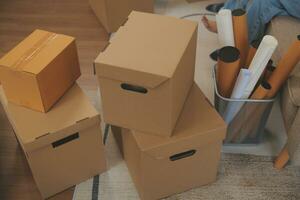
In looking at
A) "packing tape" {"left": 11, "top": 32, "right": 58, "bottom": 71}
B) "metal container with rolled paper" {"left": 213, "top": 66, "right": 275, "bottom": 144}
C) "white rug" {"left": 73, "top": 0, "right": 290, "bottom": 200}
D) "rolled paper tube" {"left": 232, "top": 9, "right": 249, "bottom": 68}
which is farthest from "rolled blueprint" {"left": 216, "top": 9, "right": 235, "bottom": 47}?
"packing tape" {"left": 11, "top": 32, "right": 58, "bottom": 71}

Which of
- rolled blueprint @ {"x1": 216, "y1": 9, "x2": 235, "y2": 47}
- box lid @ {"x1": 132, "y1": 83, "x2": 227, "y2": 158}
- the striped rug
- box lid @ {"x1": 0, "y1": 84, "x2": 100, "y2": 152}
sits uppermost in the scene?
rolled blueprint @ {"x1": 216, "y1": 9, "x2": 235, "y2": 47}

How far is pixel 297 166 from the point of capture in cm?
165

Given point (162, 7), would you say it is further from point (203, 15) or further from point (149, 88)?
point (149, 88)

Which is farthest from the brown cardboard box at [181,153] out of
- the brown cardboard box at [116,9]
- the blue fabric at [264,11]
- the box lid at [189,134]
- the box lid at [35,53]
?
the brown cardboard box at [116,9]

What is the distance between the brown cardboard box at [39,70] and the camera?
4.48 ft

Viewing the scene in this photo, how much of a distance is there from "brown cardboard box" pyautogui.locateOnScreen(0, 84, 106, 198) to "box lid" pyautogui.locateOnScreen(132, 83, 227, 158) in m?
0.22

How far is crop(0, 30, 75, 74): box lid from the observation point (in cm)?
137

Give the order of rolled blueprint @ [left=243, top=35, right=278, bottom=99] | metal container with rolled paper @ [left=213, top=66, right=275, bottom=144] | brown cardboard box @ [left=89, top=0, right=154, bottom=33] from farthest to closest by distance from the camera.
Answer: brown cardboard box @ [left=89, top=0, right=154, bottom=33] → metal container with rolled paper @ [left=213, top=66, right=275, bottom=144] → rolled blueprint @ [left=243, top=35, right=278, bottom=99]

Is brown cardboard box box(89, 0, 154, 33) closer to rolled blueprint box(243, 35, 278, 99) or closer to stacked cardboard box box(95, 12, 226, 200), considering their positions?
stacked cardboard box box(95, 12, 226, 200)

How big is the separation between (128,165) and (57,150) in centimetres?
33

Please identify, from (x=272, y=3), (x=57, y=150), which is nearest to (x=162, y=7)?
(x=272, y=3)

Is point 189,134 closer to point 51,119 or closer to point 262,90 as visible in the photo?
point 262,90

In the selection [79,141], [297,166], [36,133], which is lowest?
[297,166]

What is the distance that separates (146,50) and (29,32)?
4.64ft
